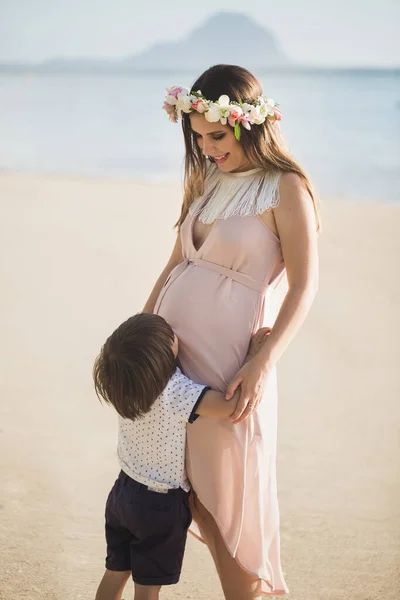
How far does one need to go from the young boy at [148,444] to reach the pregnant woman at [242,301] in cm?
7

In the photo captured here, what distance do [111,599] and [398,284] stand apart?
5667 millimetres

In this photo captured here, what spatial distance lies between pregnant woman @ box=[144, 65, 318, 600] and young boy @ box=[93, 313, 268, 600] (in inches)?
2.8

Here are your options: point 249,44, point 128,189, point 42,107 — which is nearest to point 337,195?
point 128,189

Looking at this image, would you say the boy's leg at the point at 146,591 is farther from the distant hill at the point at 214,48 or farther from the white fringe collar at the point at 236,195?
the distant hill at the point at 214,48

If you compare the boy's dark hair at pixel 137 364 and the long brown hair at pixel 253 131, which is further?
the long brown hair at pixel 253 131

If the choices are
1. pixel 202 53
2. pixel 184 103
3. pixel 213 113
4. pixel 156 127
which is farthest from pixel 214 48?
pixel 213 113

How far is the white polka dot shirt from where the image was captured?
2.36 meters

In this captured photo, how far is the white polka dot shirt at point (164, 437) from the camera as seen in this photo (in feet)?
7.73

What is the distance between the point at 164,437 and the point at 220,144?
895 mm

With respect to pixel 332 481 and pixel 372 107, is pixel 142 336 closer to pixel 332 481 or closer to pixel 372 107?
pixel 332 481

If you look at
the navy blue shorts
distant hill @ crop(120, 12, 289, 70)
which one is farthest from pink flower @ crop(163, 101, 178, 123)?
distant hill @ crop(120, 12, 289, 70)

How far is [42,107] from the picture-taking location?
23.2 m

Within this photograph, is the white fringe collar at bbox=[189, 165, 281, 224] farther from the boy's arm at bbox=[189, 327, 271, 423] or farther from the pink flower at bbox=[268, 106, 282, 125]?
the boy's arm at bbox=[189, 327, 271, 423]

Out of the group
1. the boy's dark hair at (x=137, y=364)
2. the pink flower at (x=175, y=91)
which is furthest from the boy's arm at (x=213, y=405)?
the pink flower at (x=175, y=91)
